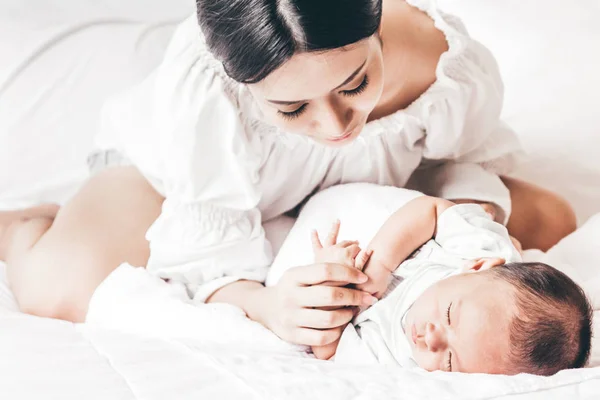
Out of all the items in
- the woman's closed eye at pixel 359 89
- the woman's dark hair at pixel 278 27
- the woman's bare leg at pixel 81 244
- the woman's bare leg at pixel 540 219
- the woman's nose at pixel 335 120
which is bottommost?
the woman's bare leg at pixel 540 219

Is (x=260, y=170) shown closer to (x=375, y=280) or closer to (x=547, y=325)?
(x=375, y=280)

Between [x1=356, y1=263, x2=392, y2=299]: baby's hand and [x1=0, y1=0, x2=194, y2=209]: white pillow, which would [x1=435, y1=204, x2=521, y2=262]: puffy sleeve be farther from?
[x1=0, y1=0, x2=194, y2=209]: white pillow

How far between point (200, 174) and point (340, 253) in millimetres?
291

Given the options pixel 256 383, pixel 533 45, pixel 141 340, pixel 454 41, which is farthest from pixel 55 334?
pixel 533 45

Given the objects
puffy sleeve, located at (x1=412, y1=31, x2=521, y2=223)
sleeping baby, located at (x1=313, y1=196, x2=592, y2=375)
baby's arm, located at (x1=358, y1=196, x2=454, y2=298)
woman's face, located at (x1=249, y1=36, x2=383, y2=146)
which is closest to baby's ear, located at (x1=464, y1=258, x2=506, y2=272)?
sleeping baby, located at (x1=313, y1=196, x2=592, y2=375)

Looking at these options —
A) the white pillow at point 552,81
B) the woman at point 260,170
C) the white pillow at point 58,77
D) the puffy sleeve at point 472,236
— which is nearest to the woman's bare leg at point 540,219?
the woman at point 260,170

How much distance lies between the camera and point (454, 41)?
4.03 feet

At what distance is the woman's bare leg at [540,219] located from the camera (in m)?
1.36

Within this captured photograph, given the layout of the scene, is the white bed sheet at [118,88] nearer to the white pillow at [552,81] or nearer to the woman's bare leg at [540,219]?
the white pillow at [552,81]

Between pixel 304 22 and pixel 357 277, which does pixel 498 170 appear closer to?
pixel 357 277

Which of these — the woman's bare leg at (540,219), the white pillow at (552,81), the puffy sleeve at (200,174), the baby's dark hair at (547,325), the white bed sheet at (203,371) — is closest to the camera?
the white bed sheet at (203,371)

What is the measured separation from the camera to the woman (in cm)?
96

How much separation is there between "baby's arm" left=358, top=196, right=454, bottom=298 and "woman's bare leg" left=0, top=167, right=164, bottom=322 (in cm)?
47

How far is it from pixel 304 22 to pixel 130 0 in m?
1.27
